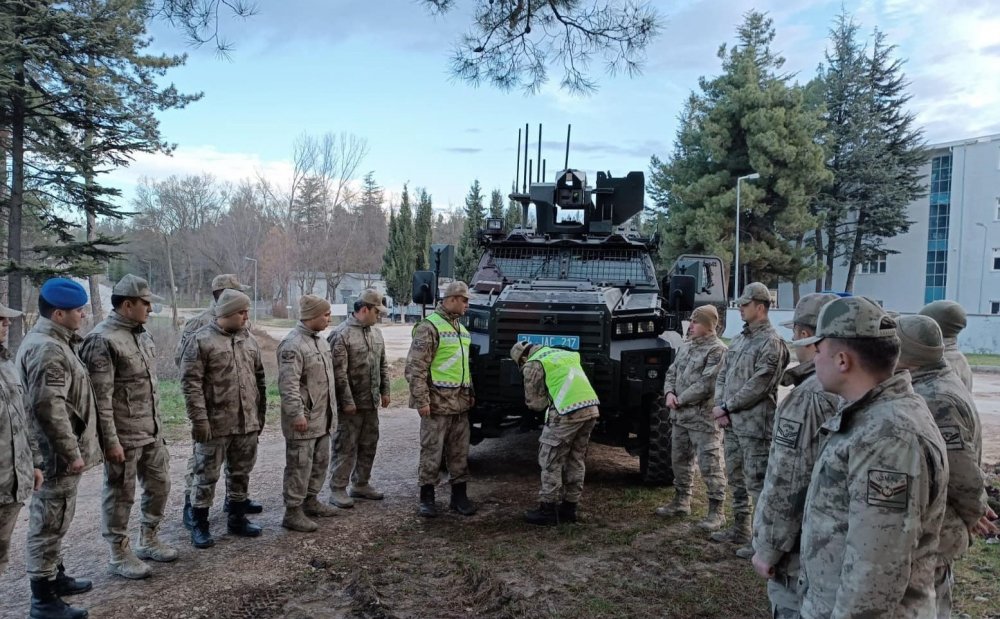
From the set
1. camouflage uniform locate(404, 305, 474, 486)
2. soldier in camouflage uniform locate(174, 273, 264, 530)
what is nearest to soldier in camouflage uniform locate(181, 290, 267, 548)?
soldier in camouflage uniform locate(174, 273, 264, 530)

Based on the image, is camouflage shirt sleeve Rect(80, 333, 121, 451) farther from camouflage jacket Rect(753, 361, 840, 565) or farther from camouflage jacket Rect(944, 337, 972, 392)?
camouflage jacket Rect(944, 337, 972, 392)

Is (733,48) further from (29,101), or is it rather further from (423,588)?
(423,588)

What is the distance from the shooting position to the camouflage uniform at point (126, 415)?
377 centimetres

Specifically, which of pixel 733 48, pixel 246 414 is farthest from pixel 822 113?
pixel 246 414

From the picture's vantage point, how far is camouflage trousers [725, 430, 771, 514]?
4.18 m

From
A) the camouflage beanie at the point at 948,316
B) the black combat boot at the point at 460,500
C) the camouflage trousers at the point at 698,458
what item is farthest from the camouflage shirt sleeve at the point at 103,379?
the camouflage beanie at the point at 948,316

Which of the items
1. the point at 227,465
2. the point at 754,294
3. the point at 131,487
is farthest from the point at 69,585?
the point at 754,294

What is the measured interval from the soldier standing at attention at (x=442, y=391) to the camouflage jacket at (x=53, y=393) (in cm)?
209

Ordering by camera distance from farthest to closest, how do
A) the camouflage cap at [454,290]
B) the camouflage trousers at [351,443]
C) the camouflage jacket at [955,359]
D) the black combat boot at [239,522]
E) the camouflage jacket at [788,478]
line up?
the camouflage trousers at [351,443], the camouflage cap at [454,290], the black combat boot at [239,522], the camouflage jacket at [955,359], the camouflage jacket at [788,478]

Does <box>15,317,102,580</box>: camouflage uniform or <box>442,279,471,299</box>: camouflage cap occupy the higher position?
<box>442,279,471,299</box>: camouflage cap

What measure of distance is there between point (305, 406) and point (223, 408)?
536 millimetres

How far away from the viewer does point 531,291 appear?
5.93 meters

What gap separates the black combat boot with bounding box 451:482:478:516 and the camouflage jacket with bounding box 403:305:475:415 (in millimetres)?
565

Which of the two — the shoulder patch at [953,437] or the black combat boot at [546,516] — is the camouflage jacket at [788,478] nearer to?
the shoulder patch at [953,437]
